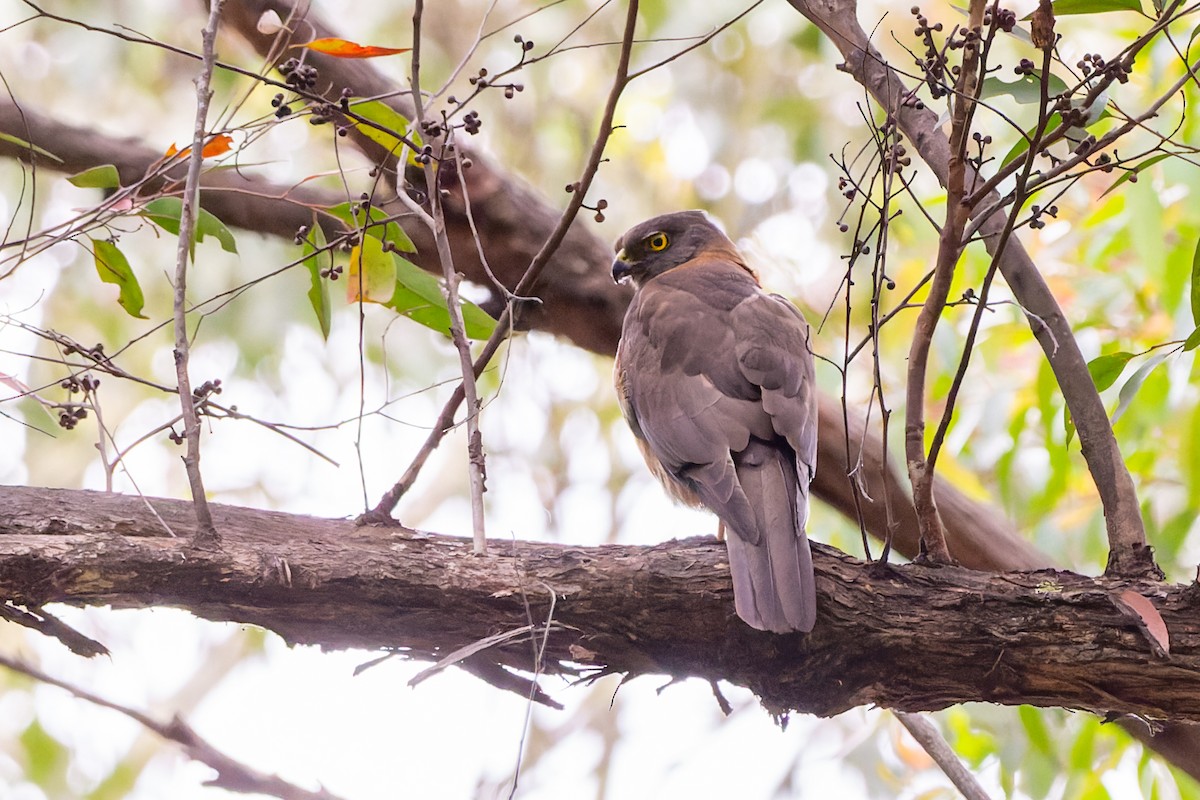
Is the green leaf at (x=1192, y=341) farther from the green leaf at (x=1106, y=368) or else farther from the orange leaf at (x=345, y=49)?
the orange leaf at (x=345, y=49)

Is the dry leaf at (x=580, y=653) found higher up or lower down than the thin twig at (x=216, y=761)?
higher up

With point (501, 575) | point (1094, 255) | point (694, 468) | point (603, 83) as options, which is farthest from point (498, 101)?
point (501, 575)

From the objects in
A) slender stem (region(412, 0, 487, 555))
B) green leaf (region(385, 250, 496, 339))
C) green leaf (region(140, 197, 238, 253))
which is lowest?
slender stem (region(412, 0, 487, 555))

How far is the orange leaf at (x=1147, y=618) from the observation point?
2.47 metres

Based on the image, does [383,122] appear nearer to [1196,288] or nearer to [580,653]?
[580,653]

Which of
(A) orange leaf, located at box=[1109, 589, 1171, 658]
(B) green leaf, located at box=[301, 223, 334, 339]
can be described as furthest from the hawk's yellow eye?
(A) orange leaf, located at box=[1109, 589, 1171, 658]

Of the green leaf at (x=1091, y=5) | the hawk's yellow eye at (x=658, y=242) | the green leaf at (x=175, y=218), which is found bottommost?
the green leaf at (x=175, y=218)

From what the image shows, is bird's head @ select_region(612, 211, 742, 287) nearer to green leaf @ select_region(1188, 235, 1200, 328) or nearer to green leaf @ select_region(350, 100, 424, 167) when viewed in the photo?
green leaf @ select_region(350, 100, 424, 167)

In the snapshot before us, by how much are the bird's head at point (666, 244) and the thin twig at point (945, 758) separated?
2178 mm

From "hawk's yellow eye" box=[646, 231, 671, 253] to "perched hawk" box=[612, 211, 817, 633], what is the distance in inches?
15.4

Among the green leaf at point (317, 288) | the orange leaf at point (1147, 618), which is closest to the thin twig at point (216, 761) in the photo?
the green leaf at point (317, 288)

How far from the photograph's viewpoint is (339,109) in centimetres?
249

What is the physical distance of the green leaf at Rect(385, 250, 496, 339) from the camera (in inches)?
127

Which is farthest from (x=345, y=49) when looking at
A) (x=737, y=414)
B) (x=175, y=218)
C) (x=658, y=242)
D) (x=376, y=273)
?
(x=658, y=242)
